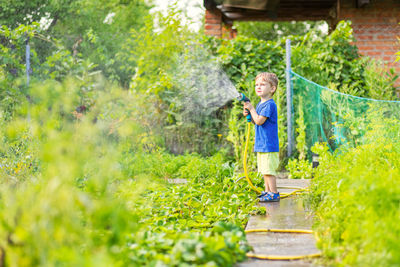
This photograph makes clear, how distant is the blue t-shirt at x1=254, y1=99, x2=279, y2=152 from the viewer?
4.19m

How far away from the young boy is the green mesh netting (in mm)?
1132

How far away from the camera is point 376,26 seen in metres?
8.48

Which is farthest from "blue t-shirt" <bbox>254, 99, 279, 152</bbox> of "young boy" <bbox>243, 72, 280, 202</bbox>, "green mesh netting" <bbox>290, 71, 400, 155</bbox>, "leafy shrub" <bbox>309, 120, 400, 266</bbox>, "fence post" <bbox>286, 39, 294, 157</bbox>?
"fence post" <bbox>286, 39, 294, 157</bbox>

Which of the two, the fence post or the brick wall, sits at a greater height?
the brick wall

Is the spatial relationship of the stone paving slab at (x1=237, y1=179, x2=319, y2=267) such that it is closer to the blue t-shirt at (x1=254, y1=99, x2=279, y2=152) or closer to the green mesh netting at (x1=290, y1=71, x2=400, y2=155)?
the blue t-shirt at (x1=254, y1=99, x2=279, y2=152)

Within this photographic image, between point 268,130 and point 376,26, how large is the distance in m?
5.47

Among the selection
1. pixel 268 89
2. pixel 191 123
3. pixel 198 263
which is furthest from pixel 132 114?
pixel 198 263

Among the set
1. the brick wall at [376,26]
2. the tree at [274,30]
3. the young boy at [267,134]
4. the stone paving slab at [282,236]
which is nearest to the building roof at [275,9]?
the brick wall at [376,26]

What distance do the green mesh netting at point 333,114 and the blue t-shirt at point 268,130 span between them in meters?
1.10

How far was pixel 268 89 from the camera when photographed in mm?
4277

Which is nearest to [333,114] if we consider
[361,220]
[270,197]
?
[270,197]

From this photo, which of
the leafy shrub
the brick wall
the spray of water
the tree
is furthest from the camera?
the tree

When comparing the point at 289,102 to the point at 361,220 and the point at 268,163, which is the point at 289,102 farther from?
the point at 361,220

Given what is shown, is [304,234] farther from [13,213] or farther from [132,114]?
[132,114]
